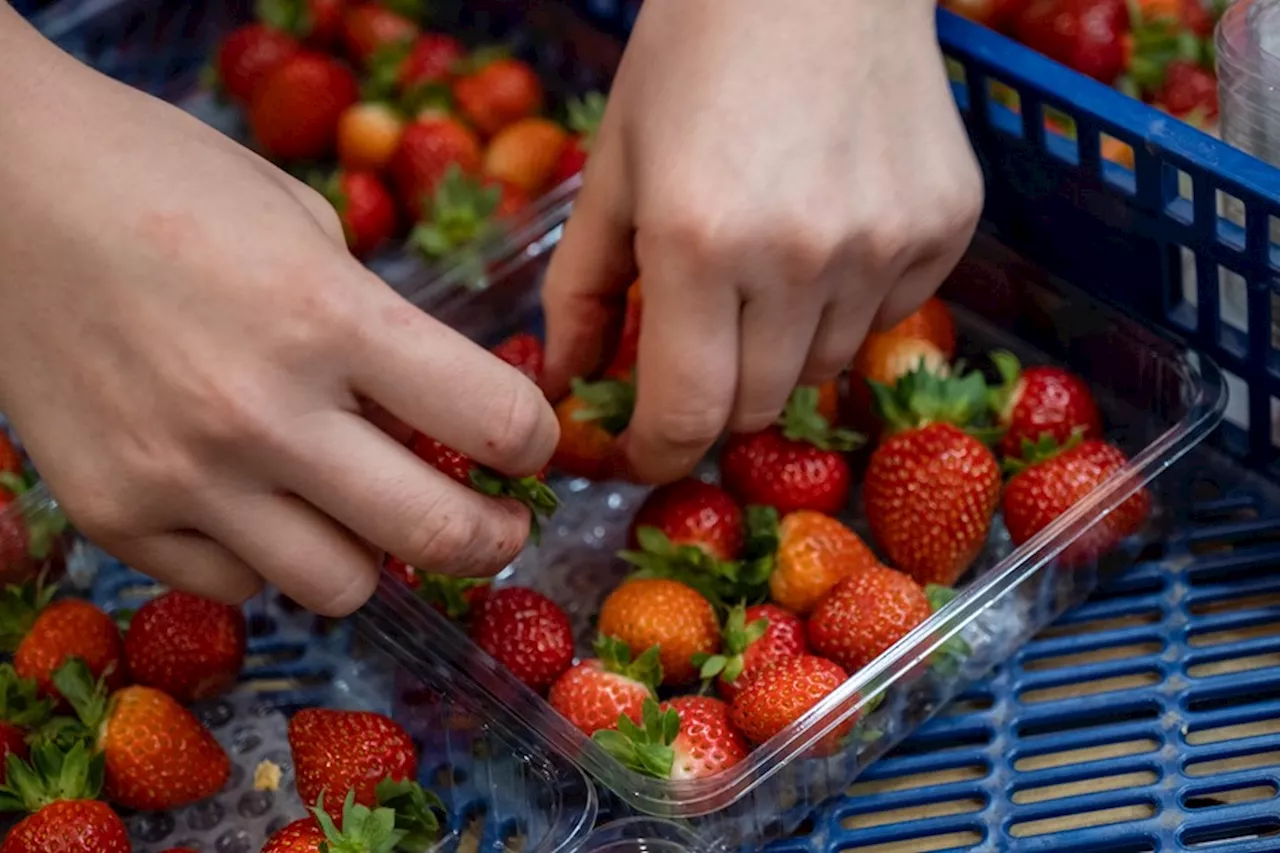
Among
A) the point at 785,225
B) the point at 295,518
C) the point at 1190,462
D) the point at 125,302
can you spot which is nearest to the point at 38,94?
the point at 125,302

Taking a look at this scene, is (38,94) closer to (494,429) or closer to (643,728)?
(494,429)

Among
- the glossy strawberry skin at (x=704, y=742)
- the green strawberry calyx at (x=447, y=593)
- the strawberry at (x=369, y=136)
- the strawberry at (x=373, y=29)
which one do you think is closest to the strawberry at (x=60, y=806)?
the green strawberry calyx at (x=447, y=593)

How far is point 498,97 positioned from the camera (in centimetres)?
149

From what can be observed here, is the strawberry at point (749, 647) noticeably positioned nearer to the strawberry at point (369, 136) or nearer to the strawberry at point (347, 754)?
the strawberry at point (347, 754)

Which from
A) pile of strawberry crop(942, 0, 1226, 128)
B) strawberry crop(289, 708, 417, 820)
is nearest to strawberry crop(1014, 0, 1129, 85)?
pile of strawberry crop(942, 0, 1226, 128)

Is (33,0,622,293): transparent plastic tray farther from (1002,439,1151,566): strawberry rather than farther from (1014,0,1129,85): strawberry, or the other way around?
(1002,439,1151,566): strawberry

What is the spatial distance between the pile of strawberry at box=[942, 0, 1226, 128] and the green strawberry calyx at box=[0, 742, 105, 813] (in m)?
0.86

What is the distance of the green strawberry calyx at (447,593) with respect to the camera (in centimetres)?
110

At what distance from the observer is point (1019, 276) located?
4.00ft

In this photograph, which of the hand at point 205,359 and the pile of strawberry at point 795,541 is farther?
the pile of strawberry at point 795,541

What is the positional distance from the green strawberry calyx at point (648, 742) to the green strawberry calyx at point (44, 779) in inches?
12.5

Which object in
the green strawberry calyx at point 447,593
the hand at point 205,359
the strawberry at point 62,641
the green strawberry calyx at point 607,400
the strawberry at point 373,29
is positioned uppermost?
the hand at point 205,359

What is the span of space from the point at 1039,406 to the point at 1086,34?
33cm

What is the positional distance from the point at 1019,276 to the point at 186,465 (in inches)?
25.0
